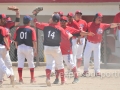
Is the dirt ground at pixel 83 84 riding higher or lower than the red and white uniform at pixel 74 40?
lower

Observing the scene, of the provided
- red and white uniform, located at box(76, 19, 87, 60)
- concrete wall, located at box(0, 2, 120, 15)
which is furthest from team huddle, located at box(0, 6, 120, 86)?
concrete wall, located at box(0, 2, 120, 15)

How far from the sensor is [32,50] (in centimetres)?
1048

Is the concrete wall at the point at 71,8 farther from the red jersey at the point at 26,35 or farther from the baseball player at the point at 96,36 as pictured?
the red jersey at the point at 26,35

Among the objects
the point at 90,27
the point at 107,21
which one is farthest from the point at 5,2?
the point at 90,27

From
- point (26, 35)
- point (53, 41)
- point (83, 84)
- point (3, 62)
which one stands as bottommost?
point (83, 84)

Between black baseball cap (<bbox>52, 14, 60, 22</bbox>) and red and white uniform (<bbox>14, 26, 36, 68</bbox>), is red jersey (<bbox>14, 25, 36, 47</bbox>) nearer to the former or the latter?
red and white uniform (<bbox>14, 26, 36, 68</bbox>)

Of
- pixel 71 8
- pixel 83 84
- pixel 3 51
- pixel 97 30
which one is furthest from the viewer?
pixel 71 8

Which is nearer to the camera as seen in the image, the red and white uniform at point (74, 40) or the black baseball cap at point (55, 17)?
the black baseball cap at point (55, 17)

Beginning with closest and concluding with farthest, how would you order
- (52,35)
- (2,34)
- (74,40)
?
(2,34) → (52,35) → (74,40)

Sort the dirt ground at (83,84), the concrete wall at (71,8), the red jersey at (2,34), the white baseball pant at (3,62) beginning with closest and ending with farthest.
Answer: the dirt ground at (83,84) → the white baseball pant at (3,62) → the red jersey at (2,34) → the concrete wall at (71,8)

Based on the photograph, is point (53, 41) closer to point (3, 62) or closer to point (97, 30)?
point (3, 62)

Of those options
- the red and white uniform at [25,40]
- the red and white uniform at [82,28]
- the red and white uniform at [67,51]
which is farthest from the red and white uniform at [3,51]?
the red and white uniform at [82,28]

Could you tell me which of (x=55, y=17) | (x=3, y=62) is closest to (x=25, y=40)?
(x=3, y=62)

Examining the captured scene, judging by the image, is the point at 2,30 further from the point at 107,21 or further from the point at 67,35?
the point at 107,21
